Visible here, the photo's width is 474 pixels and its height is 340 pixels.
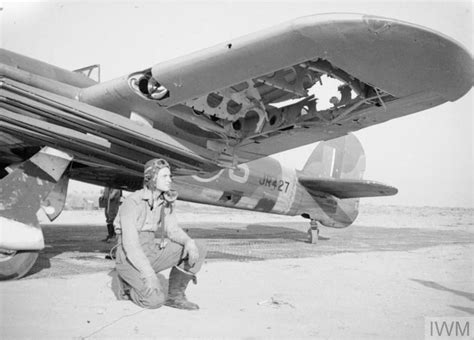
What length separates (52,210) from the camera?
503 cm

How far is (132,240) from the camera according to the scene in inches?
129

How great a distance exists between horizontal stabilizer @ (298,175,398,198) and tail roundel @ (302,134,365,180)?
1.23 metres

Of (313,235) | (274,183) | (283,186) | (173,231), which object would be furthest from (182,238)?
(313,235)

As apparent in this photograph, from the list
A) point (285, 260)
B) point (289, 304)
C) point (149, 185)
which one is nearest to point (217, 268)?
point (285, 260)

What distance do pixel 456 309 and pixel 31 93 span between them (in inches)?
174

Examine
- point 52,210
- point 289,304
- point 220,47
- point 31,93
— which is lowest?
point 289,304

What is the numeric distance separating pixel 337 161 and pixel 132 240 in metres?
9.56

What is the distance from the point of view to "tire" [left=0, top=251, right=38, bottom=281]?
14.2 ft

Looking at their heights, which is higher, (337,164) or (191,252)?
(337,164)

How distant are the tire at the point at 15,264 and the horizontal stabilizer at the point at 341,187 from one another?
6.84 m

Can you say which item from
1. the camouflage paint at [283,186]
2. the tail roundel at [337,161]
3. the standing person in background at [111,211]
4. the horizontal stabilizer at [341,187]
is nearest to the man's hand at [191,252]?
the camouflage paint at [283,186]

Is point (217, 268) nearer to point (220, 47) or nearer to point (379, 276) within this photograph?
point (379, 276)

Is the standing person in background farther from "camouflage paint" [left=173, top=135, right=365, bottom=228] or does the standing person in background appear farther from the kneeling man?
the kneeling man

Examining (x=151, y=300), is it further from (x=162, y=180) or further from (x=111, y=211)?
(x=111, y=211)
